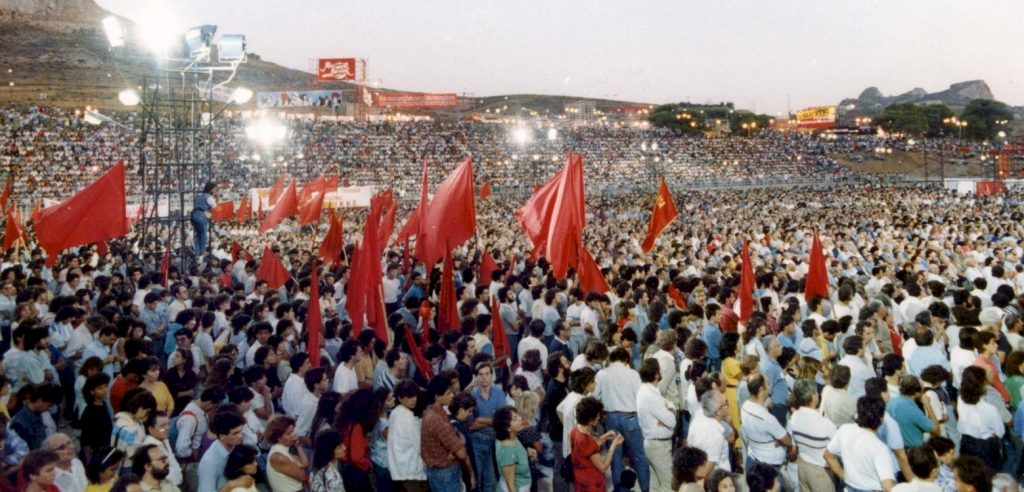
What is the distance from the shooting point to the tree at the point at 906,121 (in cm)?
8681

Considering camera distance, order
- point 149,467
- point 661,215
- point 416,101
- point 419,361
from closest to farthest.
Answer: point 149,467, point 419,361, point 661,215, point 416,101

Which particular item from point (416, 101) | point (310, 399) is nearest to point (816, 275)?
point (310, 399)

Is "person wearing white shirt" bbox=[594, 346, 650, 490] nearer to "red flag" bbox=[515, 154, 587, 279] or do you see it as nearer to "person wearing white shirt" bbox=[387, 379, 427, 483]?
"person wearing white shirt" bbox=[387, 379, 427, 483]

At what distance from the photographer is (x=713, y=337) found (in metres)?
7.06

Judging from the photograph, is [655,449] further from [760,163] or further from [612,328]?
[760,163]

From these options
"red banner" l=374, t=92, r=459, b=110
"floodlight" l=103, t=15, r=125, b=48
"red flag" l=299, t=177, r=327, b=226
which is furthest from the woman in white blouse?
"red banner" l=374, t=92, r=459, b=110

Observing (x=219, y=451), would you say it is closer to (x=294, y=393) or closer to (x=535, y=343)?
(x=294, y=393)

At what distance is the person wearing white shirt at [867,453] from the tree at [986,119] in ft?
315

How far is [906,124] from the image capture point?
284ft

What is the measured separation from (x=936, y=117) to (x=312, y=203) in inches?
3600

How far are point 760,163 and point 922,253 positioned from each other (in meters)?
43.9

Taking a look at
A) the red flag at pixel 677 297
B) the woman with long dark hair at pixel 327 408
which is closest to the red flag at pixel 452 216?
the red flag at pixel 677 297

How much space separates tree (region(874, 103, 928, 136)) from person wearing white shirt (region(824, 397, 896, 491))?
94.2 meters

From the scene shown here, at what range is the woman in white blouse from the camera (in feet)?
15.5
